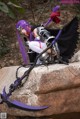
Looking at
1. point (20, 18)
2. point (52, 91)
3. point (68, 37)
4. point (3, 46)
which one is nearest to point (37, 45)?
point (68, 37)

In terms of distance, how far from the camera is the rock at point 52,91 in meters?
2.23

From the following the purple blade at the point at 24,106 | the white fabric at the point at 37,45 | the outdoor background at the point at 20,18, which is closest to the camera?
the purple blade at the point at 24,106

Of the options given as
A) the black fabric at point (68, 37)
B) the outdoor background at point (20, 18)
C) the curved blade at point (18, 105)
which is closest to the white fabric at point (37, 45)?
the black fabric at point (68, 37)

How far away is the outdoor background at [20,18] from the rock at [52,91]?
1367 mm

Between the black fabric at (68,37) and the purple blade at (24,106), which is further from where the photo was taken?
the black fabric at (68,37)

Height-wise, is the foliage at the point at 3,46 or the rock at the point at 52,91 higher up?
the rock at the point at 52,91

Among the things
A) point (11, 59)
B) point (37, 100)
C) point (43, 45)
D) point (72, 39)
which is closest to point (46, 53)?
point (43, 45)

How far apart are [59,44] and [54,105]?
0.48m

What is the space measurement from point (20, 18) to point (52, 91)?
6.53 feet

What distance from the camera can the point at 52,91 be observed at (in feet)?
7.42

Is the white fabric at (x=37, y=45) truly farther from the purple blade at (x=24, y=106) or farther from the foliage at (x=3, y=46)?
the foliage at (x=3, y=46)

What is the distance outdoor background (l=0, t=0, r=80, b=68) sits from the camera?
12.2ft

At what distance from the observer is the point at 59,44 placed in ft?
8.13

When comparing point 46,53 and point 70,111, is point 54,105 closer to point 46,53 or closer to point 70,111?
point 70,111
